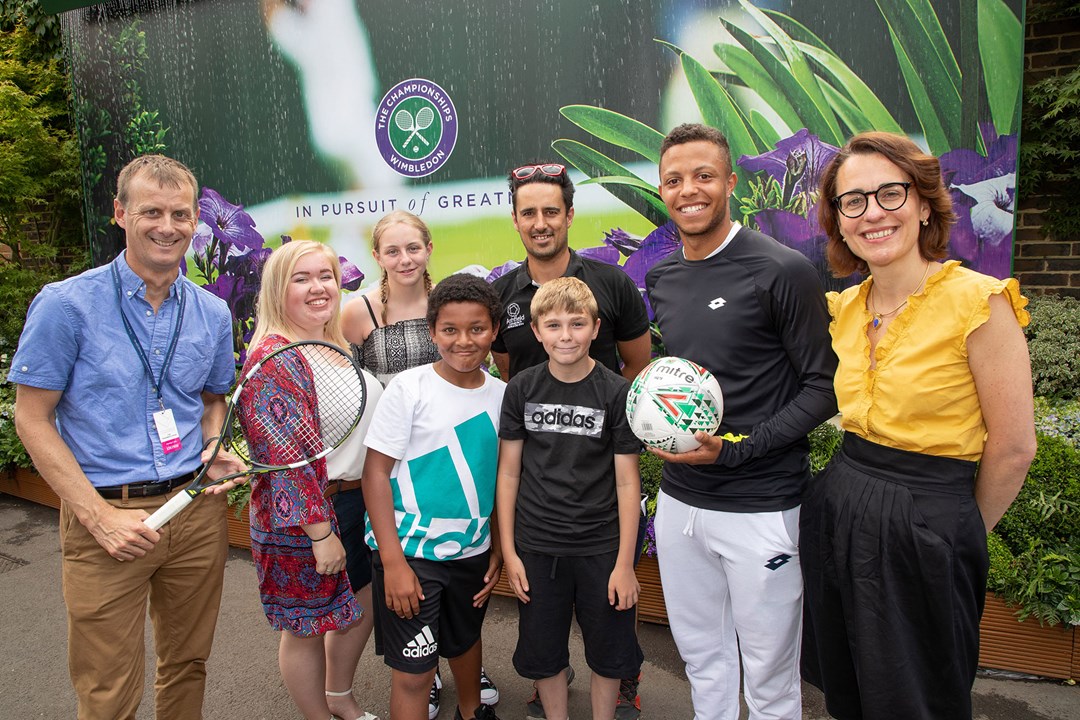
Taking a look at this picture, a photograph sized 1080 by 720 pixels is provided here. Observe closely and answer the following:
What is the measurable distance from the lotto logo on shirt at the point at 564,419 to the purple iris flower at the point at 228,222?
6.03 m

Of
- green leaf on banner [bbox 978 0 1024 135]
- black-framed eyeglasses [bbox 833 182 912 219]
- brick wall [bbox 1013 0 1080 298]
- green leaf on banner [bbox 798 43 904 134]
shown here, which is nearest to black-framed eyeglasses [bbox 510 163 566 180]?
black-framed eyeglasses [bbox 833 182 912 219]

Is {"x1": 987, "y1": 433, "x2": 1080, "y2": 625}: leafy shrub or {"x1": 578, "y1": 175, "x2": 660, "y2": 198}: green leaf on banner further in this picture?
{"x1": 578, "y1": 175, "x2": 660, "y2": 198}: green leaf on banner

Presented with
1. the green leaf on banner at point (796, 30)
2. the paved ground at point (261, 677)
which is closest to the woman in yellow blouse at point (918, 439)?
the paved ground at point (261, 677)

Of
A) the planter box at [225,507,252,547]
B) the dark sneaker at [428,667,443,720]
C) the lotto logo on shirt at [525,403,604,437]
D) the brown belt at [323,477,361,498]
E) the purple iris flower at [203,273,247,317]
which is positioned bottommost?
the dark sneaker at [428,667,443,720]

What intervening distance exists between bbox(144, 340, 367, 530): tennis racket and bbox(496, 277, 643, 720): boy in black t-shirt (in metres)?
0.58

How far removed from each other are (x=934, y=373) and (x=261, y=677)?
3308 mm

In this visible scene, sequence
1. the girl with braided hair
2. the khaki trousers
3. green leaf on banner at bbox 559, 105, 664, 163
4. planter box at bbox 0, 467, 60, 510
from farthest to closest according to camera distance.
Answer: planter box at bbox 0, 467, 60, 510, green leaf on banner at bbox 559, 105, 664, 163, the girl with braided hair, the khaki trousers

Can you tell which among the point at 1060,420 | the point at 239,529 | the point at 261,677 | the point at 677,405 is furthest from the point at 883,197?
the point at 239,529

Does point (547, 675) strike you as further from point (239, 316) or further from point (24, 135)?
point (24, 135)

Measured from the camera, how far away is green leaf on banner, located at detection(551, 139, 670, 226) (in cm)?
565

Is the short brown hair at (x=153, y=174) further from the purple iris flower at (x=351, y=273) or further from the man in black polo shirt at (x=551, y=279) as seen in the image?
the purple iris flower at (x=351, y=273)

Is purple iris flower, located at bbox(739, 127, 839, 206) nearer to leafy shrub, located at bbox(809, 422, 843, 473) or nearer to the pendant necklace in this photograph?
leafy shrub, located at bbox(809, 422, 843, 473)

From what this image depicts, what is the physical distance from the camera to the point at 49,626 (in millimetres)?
3973

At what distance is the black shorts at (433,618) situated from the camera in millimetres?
2463
